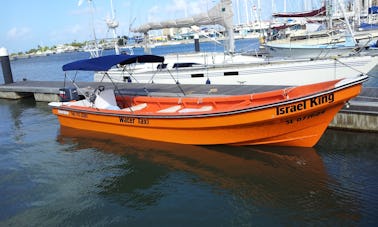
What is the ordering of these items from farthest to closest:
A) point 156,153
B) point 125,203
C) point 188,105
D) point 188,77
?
point 188,77 → point 188,105 → point 156,153 → point 125,203

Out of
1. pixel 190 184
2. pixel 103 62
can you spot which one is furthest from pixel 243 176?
pixel 103 62

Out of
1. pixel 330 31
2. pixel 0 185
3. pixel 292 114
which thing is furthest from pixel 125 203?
pixel 330 31

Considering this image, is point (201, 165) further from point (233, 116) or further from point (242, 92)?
point (242, 92)

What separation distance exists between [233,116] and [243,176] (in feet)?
5.74

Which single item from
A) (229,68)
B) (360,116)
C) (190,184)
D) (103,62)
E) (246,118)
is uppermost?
(103,62)

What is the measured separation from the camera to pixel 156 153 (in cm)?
1115

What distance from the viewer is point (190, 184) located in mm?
8961

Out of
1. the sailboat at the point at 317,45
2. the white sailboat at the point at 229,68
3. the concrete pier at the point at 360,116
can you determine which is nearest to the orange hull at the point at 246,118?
the concrete pier at the point at 360,116

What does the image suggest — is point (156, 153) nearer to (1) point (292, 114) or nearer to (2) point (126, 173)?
(2) point (126, 173)

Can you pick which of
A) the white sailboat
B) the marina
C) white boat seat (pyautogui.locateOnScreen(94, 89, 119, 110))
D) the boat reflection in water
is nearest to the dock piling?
the white sailboat

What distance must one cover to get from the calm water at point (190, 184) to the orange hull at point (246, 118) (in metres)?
0.38

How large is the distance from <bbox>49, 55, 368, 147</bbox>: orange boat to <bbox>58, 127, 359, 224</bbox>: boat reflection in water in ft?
1.35

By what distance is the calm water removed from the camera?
7.32 m

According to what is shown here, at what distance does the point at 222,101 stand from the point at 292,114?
9.36 feet
